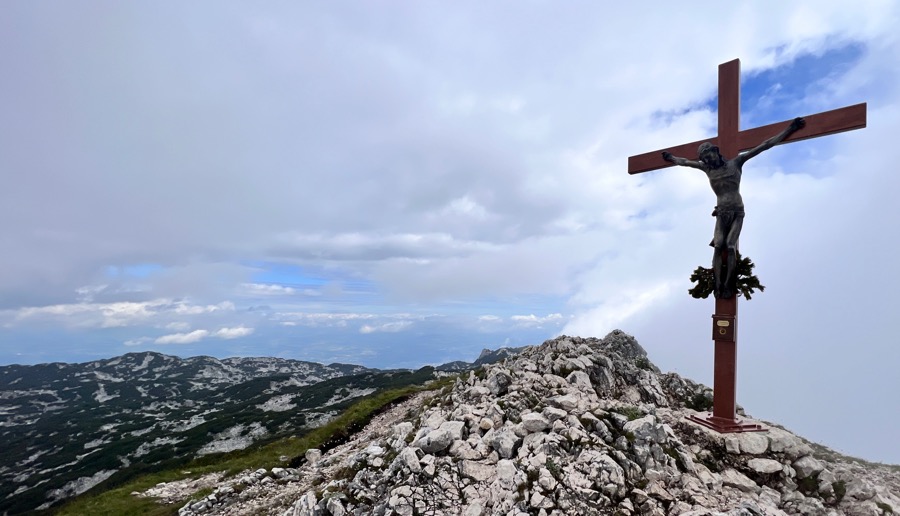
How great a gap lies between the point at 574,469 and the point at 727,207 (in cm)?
1046

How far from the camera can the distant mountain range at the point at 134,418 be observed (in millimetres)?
66831

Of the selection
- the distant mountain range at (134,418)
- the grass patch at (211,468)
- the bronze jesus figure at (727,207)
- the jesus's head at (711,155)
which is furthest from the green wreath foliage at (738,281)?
the distant mountain range at (134,418)

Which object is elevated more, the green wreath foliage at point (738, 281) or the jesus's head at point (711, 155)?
the jesus's head at point (711, 155)

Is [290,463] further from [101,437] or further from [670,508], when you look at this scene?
[101,437]

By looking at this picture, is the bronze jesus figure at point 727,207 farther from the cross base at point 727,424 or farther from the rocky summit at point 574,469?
the rocky summit at point 574,469

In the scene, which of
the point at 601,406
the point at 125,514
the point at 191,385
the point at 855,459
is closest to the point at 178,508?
the point at 125,514

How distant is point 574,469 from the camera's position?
10023 mm

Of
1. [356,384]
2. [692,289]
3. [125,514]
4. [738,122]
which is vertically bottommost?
[356,384]

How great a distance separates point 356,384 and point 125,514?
318 ft

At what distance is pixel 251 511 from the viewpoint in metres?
14.4

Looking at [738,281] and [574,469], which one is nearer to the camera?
[574,469]

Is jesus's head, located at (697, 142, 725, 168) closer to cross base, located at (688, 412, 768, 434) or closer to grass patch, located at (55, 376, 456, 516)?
cross base, located at (688, 412, 768, 434)

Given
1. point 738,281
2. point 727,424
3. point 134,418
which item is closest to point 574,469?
point 727,424

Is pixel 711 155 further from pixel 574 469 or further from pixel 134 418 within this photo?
pixel 134 418
